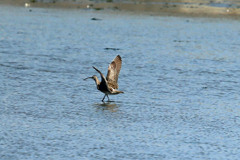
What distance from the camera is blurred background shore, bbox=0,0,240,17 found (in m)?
57.3

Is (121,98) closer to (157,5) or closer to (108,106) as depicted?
(108,106)

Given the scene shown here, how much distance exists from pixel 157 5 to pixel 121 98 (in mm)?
46359

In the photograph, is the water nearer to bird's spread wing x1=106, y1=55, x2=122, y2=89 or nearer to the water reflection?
the water reflection

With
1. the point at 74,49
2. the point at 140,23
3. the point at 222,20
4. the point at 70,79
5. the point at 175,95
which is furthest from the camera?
the point at 222,20

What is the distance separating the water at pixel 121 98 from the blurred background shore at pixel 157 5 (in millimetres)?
22277

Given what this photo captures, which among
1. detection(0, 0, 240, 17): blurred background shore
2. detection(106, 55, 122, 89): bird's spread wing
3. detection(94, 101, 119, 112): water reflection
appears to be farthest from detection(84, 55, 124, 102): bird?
detection(0, 0, 240, 17): blurred background shore

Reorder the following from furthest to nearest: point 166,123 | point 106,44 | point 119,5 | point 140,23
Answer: point 119,5
point 140,23
point 106,44
point 166,123

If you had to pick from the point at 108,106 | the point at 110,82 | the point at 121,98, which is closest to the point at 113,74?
the point at 110,82

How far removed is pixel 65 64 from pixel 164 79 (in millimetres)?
4346

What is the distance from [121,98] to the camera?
680 inches

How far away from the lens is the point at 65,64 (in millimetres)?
22766

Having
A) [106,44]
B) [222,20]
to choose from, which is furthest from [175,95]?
[222,20]

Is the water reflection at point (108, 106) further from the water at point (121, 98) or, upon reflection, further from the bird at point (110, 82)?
the bird at point (110, 82)

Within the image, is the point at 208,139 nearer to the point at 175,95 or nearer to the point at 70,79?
the point at 175,95
